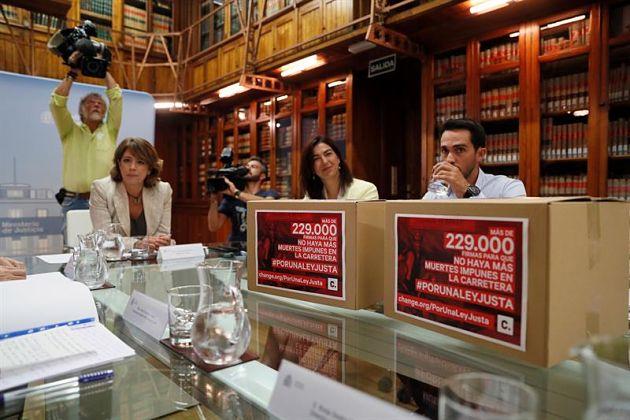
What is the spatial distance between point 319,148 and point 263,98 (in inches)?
110

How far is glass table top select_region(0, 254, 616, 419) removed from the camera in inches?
19.5

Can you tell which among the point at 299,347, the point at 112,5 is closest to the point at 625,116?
the point at 299,347

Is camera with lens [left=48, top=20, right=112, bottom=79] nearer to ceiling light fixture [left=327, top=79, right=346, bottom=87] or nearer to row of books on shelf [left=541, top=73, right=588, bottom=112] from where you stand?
ceiling light fixture [left=327, top=79, right=346, bottom=87]

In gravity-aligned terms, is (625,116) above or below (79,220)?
above

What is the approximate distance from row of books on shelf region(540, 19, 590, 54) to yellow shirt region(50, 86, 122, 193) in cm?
286

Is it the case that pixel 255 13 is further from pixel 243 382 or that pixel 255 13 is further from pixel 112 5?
pixel 243 382

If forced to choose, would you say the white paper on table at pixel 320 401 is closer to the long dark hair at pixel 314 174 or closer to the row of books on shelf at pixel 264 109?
the long dark hair at pixel 314 174

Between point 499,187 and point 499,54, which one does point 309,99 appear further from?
point 499,187

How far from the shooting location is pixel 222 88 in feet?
15.6

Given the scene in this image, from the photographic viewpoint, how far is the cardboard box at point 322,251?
796 millimetres

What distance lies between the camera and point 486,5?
2566 millimetres

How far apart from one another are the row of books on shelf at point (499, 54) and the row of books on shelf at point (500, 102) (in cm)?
19

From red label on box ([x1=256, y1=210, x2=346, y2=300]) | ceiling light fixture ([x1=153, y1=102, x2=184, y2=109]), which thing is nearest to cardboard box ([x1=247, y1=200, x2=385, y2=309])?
red label on box ([x1=256, y1=210, x2=346, y2=300])

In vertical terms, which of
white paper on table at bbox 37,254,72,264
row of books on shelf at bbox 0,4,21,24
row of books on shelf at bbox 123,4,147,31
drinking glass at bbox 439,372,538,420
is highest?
row of books on shelf at bbox 123,4,147,31
